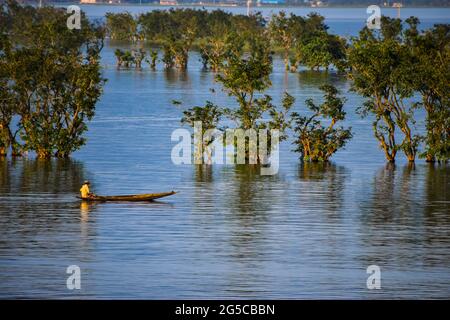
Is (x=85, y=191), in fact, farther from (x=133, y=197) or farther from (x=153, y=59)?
(x=153, y=59)

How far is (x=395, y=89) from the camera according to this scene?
66.2 meters

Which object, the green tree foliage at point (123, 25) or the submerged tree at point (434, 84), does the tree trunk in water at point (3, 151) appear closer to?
the submerged tree at point (434, 84)

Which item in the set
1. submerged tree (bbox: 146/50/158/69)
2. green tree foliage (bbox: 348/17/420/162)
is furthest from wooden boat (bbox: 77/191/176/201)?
submerged tree (bbox: 146/50/158/69)

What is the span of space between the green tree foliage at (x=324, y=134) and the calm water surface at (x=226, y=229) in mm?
978

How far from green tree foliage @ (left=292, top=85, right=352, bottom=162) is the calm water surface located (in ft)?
3.21

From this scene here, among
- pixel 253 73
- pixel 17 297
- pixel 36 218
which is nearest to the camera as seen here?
pixel 17 297

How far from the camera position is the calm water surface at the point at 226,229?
38.3 m

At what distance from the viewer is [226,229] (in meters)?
47.8

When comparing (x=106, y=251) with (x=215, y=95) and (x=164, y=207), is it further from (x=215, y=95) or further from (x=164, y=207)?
(x=215, y=95)

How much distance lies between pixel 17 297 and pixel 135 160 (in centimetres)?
3714

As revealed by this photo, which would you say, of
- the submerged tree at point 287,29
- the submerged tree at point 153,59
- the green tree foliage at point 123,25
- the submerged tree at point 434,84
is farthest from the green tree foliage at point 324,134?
the green tree foliage at point 123,25

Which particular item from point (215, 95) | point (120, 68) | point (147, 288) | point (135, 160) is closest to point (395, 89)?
point (135, 160)

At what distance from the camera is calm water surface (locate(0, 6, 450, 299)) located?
1508 inches

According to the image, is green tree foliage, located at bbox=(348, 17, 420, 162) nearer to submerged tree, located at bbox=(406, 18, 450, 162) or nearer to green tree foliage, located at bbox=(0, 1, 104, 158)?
submerged tree, located at bbox=(406, 18, 450, 162)
